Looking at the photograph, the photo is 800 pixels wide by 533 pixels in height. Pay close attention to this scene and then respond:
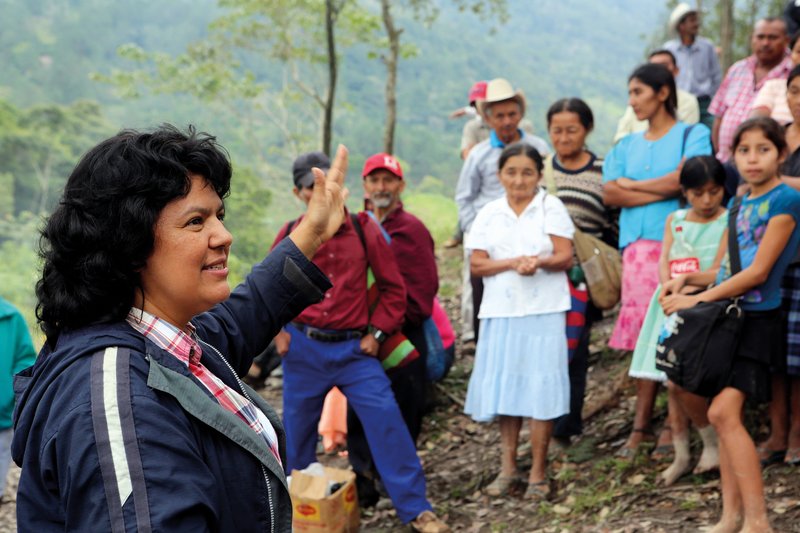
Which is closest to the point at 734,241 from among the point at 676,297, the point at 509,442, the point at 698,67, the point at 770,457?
the point at 676,297

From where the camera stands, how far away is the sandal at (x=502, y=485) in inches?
206

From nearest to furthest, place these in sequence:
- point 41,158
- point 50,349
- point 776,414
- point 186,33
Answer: point 50,349 < point 776,414 < point 41,158 < point 186,33

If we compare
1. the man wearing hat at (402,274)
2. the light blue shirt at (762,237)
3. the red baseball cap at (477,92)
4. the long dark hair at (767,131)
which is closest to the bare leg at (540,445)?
the man wearing hat at (402,274)

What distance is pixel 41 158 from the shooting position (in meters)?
36.1

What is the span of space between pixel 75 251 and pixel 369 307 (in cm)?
334

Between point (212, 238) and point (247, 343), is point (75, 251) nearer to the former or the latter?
point (212, 238)

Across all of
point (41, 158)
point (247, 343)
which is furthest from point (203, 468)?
point (41, 158)

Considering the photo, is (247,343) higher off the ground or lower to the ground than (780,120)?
lower

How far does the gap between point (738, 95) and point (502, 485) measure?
370 cm

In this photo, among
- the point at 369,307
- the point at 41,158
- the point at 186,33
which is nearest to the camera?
the point at 369,307

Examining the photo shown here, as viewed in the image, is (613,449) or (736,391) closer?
(736,391)

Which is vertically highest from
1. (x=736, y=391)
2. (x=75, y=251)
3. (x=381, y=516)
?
(x=75, y=251)

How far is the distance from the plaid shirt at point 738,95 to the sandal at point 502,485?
117 inches

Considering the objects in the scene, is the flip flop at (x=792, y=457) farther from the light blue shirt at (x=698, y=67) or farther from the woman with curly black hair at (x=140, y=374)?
the light blue shirt at (x=698, y=67)
